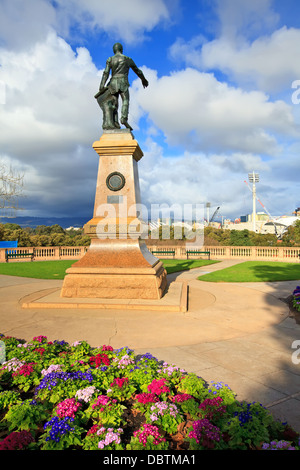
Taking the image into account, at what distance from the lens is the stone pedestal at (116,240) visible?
8.48 meters

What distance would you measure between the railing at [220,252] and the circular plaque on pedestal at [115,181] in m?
18.1

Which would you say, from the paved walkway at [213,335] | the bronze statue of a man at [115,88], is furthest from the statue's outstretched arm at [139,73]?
the paved walkway at [213,335]

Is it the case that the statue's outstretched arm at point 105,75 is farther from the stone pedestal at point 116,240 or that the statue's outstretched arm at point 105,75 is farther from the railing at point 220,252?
the railing at point 220,252

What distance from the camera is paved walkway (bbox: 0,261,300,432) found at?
12.8 feet

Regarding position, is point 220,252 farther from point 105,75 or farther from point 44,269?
point 105,75

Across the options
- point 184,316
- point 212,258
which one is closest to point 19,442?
point 184,316

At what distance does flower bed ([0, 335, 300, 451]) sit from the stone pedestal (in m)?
4.32

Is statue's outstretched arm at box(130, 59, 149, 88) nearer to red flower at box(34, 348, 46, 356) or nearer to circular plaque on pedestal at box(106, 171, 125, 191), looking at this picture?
circular plaque on pedestal at box(106, 171, 125, 191)

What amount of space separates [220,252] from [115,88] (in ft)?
68.9

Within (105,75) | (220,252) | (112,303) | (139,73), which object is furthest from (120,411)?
(220,252)

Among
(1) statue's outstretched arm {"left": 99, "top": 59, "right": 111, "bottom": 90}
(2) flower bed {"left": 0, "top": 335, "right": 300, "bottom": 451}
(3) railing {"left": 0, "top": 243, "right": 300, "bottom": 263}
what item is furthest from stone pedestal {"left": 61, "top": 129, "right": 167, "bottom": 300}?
(3) railing {"left": 0, "top": 243, "right": 300, "bottom": 263}

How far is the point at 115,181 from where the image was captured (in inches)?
380
